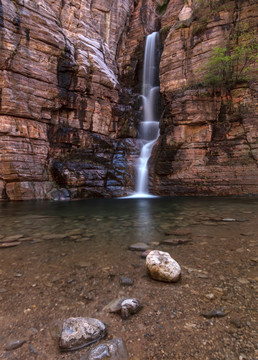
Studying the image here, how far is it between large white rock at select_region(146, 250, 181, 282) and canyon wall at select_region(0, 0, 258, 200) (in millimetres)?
12285

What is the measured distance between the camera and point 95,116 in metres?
17.2

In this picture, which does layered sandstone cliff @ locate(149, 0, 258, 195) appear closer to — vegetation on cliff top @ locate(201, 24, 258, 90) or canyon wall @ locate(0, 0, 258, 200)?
canyon wall @ locate(0, 0, 258, 200)

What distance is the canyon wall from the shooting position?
13000 mm

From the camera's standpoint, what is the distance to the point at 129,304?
1770 millimetres

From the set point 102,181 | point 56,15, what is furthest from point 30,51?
point 102,181

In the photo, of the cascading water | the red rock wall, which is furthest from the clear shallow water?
the cascading water

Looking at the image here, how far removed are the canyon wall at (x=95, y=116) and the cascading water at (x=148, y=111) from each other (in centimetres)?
87

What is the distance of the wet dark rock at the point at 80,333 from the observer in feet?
4.44

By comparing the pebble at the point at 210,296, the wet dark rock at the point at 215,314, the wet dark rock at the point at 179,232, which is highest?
the wet dark rock at the point at 215,314

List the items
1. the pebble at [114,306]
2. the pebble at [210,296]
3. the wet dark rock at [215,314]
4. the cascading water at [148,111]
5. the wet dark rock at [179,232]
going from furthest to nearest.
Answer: the cascading water at [148,111] → the wet dark rock at [179,232] → the pebble at [210,296] → the pebble at [114,306] → the wet dark rock at [215,314]

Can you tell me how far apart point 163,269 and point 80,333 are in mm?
1163

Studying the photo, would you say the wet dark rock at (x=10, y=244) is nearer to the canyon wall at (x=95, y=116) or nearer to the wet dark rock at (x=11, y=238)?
the wet dark rock at (x=11, y=238)

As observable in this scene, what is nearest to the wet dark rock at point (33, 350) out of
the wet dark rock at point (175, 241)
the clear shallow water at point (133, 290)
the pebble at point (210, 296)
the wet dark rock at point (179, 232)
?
the clear shallow water at point (133, 290)

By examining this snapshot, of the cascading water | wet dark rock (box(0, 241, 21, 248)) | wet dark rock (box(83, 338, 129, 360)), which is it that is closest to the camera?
wet dark rock (box(83, 338, 129, 360))
